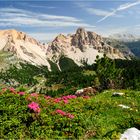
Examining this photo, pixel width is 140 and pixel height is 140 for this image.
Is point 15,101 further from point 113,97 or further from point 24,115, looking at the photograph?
point 113,97

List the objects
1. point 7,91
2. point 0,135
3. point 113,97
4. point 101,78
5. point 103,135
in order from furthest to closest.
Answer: point 101,78 < point 113,97 < point 7,91 < point 103,135 < point 0,135

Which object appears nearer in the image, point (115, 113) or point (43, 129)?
point (43, 129)

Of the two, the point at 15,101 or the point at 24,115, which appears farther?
the point at 15,101

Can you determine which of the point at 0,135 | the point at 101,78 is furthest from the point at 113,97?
the point at 101,78

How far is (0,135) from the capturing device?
20062 millimetres

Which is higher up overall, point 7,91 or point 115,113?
point 7,91

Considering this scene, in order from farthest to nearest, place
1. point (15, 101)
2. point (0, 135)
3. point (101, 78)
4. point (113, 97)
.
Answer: point (101, 78) < point (113, 97) < point (15, 101) < point (0, 135)

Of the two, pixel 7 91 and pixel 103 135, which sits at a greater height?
pixel 7 91

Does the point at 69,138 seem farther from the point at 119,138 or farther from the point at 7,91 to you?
the point at 7,91

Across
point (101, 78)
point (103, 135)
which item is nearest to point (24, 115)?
point (103, 135)

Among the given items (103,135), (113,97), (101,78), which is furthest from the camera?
(101,78)

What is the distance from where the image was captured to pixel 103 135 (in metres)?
21.9

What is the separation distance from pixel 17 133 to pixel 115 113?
39.5 ft

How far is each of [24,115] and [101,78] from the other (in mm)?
97692
